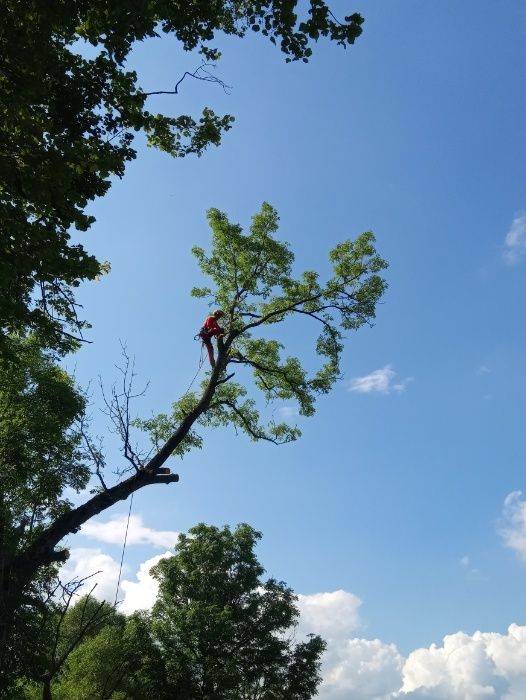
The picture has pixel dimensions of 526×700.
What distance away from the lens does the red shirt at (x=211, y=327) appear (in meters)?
12.8

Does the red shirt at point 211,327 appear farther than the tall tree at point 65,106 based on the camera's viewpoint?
Yes

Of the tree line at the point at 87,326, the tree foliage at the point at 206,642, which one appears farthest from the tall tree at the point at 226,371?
the tree foliage at the point at 206,642

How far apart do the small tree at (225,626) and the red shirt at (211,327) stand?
49.4 feet

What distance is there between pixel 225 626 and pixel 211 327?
15417 millimetres

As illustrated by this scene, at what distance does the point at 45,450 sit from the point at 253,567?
15.6m

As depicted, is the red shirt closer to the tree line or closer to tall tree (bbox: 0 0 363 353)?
the tree line

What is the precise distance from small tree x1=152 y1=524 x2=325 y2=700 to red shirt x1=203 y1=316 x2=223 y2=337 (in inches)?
593

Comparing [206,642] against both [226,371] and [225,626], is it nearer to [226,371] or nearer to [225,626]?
[225,626]

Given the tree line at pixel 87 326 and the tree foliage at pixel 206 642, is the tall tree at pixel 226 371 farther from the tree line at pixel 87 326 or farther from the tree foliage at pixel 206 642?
the tree foliage at pixel 206 642

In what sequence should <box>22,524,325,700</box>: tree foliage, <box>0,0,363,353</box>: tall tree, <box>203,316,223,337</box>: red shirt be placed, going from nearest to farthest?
<box>0,0,363,353</box>: tall tree
<box>203,316,223,337</box>: red shirt
<box>22,524,325,700</box>: tree foliage

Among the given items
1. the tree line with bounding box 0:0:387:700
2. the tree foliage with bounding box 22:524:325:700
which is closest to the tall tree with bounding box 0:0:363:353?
the tree line with bounding box 0:0:387:700

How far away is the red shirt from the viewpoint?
42.1ft

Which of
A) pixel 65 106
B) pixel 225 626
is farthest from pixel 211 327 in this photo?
pixel 225 626

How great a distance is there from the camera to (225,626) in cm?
2288
